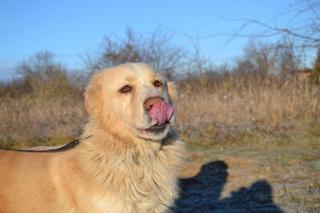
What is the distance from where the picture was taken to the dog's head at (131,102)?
10.7ft

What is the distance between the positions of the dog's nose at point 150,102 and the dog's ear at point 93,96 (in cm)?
55

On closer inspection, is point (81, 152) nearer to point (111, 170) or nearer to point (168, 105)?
point (111, 170)

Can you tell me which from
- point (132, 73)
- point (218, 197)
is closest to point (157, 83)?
point (132, 73)

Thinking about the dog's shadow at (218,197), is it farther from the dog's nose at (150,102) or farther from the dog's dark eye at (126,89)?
the dog's nose at (150,102)

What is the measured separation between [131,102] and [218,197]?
2.88 meters

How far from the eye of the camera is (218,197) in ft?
19.3

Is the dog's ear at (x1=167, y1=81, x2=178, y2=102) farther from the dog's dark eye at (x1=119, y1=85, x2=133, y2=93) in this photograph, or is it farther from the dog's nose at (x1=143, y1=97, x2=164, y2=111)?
the dog's nose at (x1=143, y1=97, x2=164, y2=111)

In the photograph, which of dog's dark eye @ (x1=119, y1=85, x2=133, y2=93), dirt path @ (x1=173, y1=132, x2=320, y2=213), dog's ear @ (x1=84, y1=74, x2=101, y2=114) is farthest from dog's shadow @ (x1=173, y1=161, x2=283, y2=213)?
dog's dark eye @ (x1=119, y1=85, x2=133, y2=93)

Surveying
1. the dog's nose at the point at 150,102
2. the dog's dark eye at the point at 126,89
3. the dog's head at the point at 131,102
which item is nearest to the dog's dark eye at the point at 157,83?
the dog's head at the point at 131,102

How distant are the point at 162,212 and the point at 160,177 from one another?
268 mm

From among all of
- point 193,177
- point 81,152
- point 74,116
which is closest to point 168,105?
point 81,152

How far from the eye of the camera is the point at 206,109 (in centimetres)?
1148

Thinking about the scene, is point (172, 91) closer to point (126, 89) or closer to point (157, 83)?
point (157, 83)

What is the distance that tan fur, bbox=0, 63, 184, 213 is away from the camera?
3275 mm
